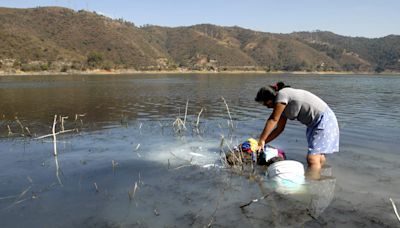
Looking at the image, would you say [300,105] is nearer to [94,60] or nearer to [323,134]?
[323,134]

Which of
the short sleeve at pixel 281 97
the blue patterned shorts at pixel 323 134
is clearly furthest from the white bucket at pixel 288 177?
the short sleeve at pixel 281 97

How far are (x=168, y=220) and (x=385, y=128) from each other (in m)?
12.0

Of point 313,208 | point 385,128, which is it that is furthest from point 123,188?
point 385,128

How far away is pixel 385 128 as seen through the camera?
47.7 ft

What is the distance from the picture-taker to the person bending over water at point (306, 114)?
6.34 m

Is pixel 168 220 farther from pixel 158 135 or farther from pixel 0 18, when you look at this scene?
pixel 0 18

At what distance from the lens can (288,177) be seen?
683cm

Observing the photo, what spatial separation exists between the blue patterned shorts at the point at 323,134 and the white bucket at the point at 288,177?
45 cm

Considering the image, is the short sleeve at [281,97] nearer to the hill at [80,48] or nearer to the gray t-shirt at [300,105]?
the gray t-shirt at [300,105]

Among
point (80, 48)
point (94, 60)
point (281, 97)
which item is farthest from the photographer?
point (80, 48)

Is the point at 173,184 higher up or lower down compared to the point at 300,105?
lower down

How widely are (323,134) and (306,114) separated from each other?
49 centimetres

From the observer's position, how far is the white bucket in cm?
670

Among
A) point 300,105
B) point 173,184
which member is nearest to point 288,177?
point 300,105
